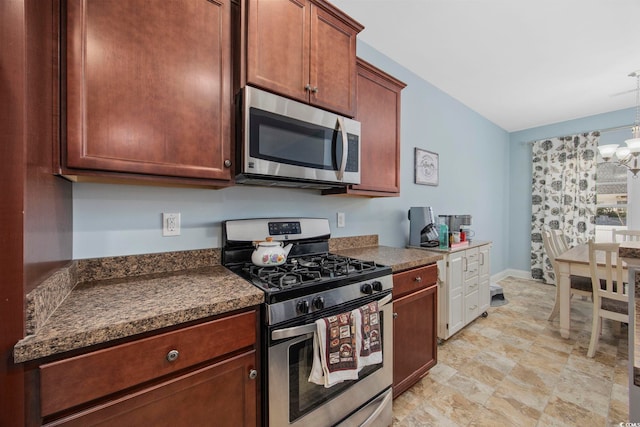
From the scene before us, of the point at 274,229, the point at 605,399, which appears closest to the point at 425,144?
the point at 274,229

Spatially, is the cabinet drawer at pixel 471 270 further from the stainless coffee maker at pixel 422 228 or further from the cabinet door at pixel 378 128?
the cabinet door at pixel 378 128

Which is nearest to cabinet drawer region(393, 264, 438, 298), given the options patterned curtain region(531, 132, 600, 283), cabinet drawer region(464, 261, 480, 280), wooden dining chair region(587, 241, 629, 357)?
cabinet drawer region(464, 261, 480, 280)

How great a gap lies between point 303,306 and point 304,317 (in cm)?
6

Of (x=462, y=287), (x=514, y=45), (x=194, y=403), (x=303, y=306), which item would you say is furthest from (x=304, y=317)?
(x=514, y=45)

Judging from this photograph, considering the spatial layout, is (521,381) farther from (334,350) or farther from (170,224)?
(170,224)

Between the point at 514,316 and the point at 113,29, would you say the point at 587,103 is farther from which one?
the point at 113,29

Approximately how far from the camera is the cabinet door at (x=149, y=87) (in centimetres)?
93

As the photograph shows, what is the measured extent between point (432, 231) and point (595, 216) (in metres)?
3.23

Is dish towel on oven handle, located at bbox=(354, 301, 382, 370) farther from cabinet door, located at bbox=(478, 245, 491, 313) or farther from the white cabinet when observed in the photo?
cabinet door, located at bbox=(478, 245, 491, 313)

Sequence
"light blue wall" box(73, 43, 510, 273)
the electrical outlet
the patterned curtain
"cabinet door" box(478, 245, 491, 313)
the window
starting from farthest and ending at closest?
1. the patterned curtain
2. the window
3. "cabinet door" box(478, 245, 491, 313)
4. the electrical outlet
5. "light blue wall" box(73, 43, 510, 273)

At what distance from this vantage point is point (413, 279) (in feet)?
5.57

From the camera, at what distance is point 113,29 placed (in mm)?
980

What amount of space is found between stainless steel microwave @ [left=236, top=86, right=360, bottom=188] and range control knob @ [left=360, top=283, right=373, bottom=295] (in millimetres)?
625

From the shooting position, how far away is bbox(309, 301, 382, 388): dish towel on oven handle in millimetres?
1104
